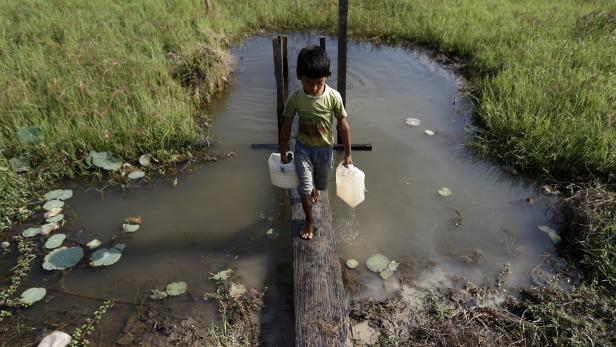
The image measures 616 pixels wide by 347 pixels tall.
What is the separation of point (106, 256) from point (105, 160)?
135cm

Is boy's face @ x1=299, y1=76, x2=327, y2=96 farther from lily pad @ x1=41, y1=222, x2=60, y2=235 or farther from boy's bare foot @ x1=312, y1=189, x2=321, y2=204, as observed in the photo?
lily pad @ x1=41, y1=222, x2=60, y2=235

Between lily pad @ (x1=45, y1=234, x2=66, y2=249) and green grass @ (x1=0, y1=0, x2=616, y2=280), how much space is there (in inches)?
19.8

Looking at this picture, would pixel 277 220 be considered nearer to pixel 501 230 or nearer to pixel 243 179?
pixel 243 179

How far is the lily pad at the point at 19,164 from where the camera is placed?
386 cm

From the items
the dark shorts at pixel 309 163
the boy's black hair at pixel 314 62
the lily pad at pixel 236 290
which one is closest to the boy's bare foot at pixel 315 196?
the dark shorts at pixel 309 163

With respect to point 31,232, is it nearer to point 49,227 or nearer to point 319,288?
point 49,227

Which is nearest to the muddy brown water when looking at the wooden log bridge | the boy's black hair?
the wooden log bridge

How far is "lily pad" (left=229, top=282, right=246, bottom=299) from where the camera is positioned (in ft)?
9.41

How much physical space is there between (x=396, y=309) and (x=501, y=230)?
1428 millimetres

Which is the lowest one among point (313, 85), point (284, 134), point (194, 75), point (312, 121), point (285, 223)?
point (285, 223)

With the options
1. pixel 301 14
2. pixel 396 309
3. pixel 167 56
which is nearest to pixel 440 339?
pixel 396 309

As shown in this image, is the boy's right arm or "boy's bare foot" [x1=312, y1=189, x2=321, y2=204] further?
"boy's bare foot" [x1=312, y1=189, x2=321, y2=204]

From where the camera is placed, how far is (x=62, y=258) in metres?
3.08

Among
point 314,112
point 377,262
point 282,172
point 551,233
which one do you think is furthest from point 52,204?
point 551,233
